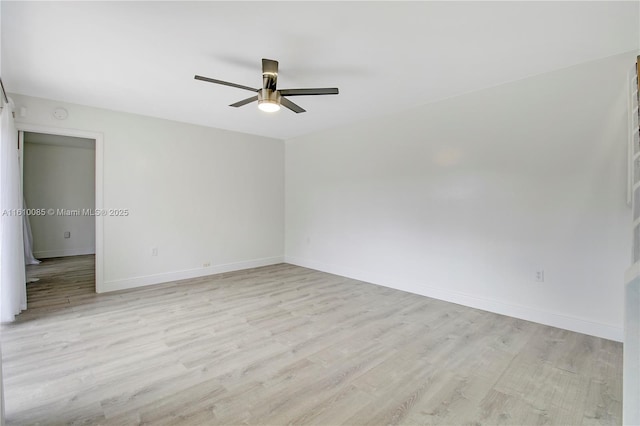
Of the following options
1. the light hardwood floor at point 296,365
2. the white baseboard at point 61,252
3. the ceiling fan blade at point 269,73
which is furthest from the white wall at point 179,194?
the white baseboard at point 61,252

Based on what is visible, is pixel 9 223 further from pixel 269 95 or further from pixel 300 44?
pixel 300 44

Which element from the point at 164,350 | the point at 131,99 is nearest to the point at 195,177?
the point at 131,99

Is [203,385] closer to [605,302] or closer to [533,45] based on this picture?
[605,302]

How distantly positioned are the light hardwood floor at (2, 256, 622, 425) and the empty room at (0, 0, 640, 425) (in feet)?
0.07

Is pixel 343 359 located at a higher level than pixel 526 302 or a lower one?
lower

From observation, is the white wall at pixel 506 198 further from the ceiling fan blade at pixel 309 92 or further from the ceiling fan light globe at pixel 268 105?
the ceiling fan light globe at pixel 268 105

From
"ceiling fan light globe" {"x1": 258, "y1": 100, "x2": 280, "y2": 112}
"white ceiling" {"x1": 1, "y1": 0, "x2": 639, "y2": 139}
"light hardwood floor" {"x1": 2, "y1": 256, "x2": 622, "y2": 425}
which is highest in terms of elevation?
"white ceiling" {"x1": 1, "y1": 0, "x2": 639, "y2": 139}

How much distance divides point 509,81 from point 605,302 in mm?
2372

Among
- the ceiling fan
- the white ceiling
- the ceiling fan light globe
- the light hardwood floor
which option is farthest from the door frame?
the ceiling fan light globe

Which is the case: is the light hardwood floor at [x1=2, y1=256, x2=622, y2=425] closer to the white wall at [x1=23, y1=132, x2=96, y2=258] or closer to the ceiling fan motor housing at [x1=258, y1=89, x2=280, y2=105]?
the ceiling fan motor housing at [x1=258, y1=89, x2=280, y2=105]

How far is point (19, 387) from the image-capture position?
1964mm

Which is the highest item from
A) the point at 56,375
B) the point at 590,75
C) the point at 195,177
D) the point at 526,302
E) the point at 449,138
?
the point at 590,75

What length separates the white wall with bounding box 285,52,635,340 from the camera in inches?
105

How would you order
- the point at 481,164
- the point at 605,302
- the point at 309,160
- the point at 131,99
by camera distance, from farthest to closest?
the point at 309,160, the point at 131,99, the point at 481,164, the point at 605,302
